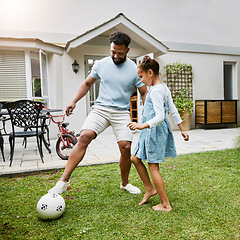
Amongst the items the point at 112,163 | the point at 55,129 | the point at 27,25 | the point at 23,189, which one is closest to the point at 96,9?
the point at 27,25

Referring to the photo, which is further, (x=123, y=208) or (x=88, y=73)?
(x=88, y=73)

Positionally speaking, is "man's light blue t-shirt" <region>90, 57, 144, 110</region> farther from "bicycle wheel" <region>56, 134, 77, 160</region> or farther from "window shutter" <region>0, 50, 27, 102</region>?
"window shutter" <region>0, 50, 27, 102</region>

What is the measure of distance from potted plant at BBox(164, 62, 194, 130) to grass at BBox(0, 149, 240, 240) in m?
4.73

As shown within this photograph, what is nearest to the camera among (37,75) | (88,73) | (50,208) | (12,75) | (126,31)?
(50,208)

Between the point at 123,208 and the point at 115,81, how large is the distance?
1.22 meters

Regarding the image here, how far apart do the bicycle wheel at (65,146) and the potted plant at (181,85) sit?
15.5 feet

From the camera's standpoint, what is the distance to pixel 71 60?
723 centimetres

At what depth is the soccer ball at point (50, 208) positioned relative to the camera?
2.03m

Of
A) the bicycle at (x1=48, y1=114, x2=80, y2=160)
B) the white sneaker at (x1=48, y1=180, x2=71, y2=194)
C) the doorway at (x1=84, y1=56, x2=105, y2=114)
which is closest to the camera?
the white sneaker at (x1=48, y1=180, x2=71, y2=194)

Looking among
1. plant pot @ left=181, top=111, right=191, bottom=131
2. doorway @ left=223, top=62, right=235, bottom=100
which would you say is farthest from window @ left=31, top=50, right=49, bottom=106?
doorway @ left=223, top=62, right=235, bottom=100

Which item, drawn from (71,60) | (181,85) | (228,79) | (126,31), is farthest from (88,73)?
(228,79)

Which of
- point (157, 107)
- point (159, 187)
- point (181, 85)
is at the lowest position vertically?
point (159, 187)

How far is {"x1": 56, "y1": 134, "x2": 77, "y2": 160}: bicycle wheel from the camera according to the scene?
170 inches

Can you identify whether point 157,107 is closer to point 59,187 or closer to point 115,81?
point 115,81
